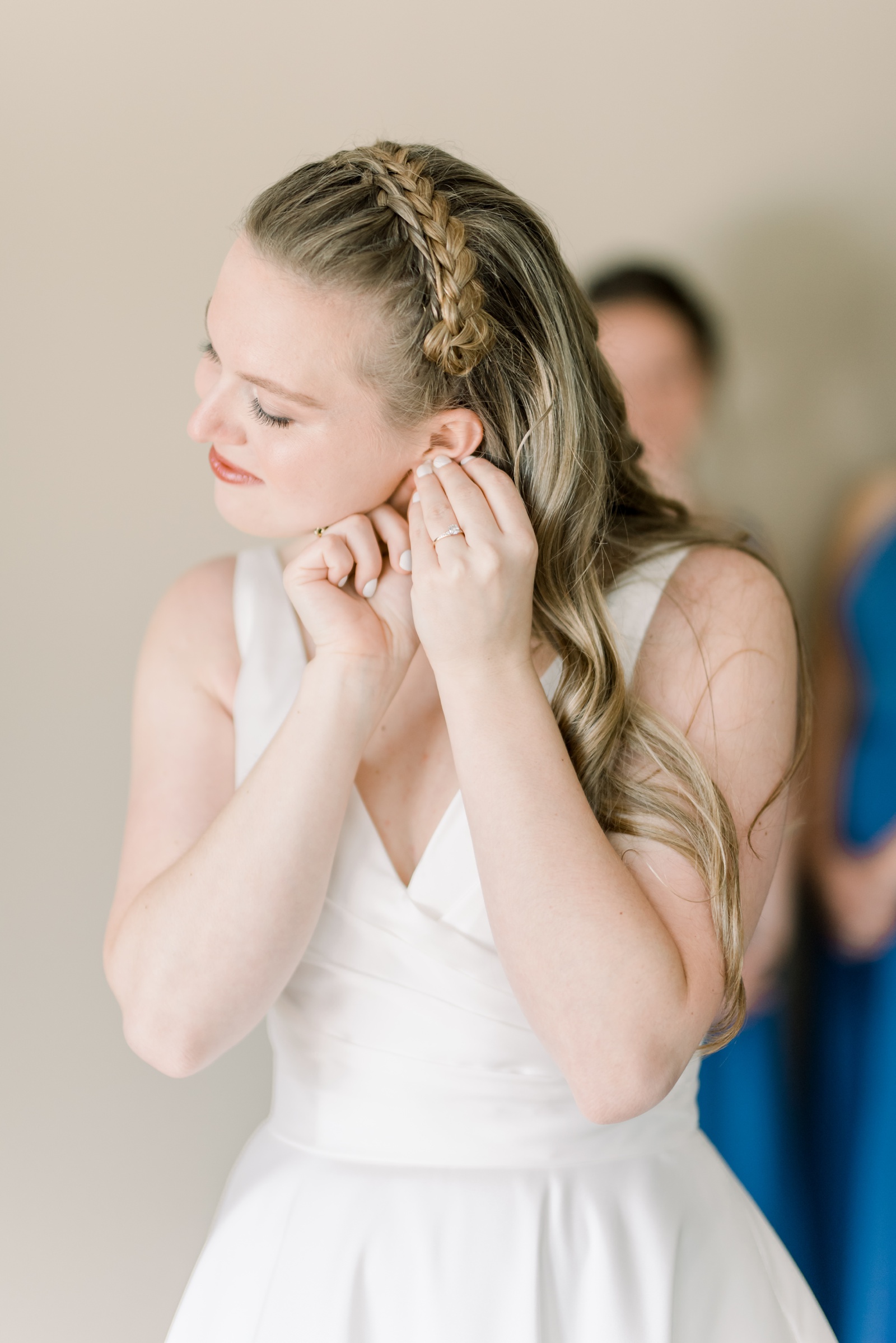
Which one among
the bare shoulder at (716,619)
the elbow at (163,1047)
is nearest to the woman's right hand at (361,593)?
the bare shoulder at (716,619)

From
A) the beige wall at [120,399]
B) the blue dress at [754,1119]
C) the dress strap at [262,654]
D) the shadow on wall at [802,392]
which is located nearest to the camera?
the dress strap at [262,654]

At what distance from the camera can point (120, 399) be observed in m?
1.47

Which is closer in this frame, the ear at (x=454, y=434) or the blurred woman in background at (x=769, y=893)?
the ear at (x=454, y=434)

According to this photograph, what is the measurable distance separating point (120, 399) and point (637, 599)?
0.84 meters

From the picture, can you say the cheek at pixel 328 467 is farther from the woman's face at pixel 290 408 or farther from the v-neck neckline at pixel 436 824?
the v-neck neckline at pixel 436 824

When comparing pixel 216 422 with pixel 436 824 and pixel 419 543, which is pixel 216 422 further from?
pixel 436 824

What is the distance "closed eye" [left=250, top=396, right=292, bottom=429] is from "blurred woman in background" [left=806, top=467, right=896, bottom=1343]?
1.02m

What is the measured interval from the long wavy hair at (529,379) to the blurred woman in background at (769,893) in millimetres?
612

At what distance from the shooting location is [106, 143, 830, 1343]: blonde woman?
2.63ft

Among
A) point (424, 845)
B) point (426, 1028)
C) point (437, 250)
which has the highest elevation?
point (437, 250)

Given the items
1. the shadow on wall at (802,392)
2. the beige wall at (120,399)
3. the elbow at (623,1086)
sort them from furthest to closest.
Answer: the shadow on wall at (802,392)
the beige wall at (120,399)
the elbow at (623,1086)

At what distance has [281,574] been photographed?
107 cm

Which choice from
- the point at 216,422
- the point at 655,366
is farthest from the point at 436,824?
the point at 655,366

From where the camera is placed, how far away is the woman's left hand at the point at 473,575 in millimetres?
816
